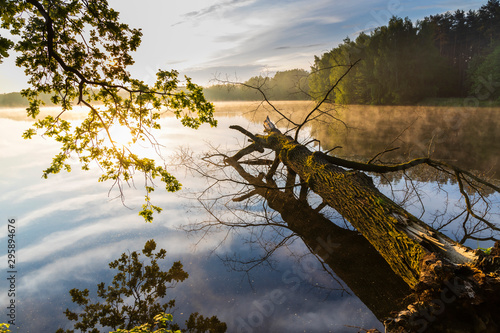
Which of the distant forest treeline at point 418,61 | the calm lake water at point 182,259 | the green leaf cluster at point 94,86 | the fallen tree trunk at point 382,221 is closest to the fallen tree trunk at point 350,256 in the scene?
the calm lake water at point 182,259

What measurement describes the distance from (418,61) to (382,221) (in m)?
37.1

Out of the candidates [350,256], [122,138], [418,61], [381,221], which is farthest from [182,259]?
[418,61]

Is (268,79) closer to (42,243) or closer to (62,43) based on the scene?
(62,43)

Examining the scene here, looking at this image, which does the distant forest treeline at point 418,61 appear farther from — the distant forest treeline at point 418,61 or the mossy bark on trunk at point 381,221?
the mossy bark on trunk at point 381,221

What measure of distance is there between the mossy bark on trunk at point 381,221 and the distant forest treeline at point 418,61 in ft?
87.6

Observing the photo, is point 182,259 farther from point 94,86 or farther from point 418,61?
point 418,61

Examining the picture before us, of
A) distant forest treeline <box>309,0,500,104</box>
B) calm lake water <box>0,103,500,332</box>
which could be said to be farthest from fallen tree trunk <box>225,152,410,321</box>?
distant forest treeline <box>309,0,500,104</box>

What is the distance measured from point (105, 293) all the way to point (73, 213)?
356 cm

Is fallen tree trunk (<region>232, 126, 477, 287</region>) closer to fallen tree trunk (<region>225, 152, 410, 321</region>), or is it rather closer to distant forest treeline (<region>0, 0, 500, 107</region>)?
fallen tree trunk (<region>225, 152, 410, 321</region>)

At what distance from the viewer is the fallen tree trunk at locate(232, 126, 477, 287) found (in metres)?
2.83

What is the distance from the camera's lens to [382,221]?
3562 mm

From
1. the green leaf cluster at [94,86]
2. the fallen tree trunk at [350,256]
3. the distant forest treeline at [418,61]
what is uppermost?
the distant forest treeline at [418,61]

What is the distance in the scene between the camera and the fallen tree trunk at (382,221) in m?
2.83

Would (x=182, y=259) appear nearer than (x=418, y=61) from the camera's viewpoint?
Yes
